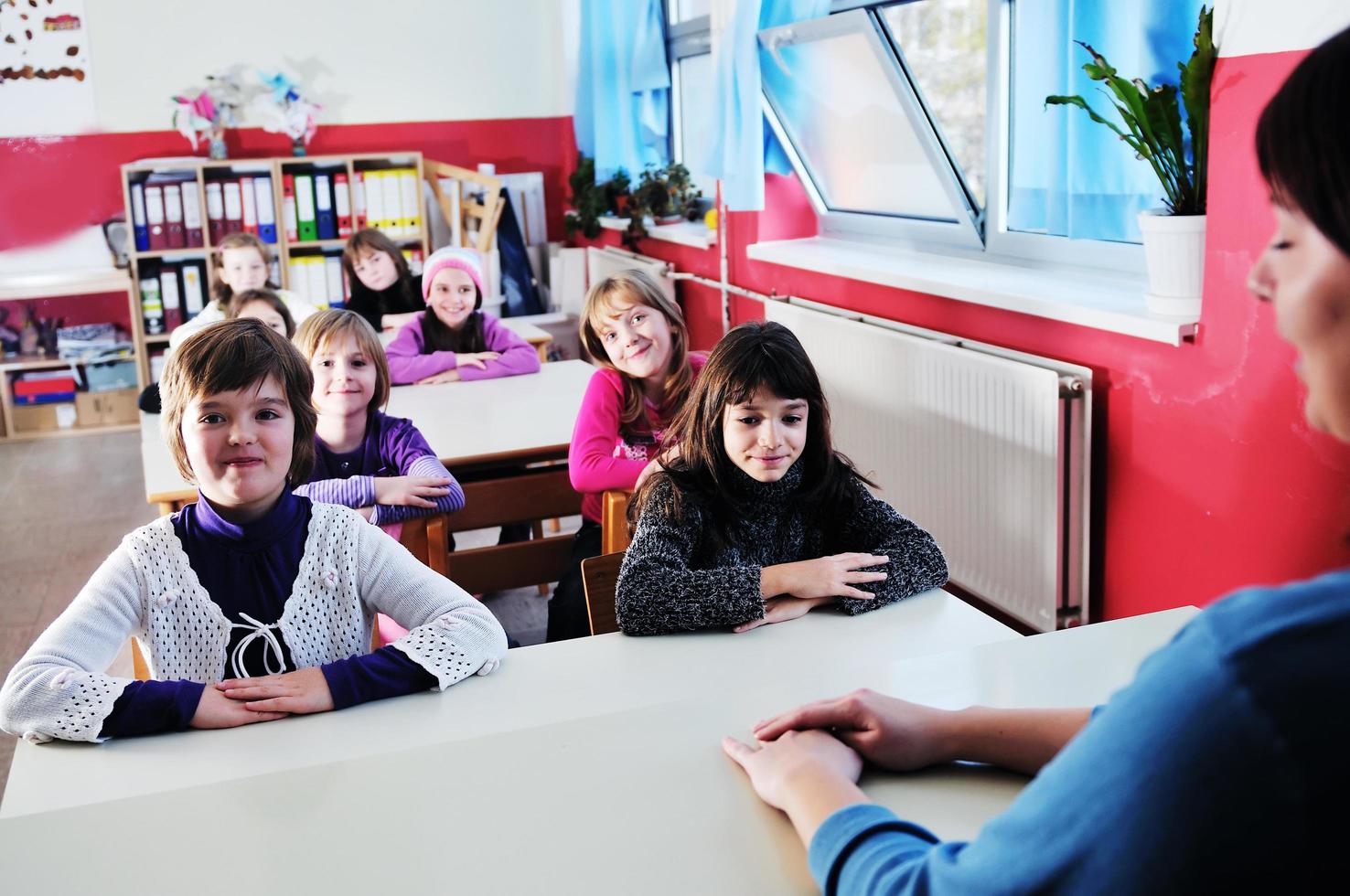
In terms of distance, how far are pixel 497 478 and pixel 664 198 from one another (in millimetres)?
2608

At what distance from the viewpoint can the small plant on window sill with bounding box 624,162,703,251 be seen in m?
5.27

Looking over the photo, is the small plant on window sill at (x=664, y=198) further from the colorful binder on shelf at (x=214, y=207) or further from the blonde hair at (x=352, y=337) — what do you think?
the blonde hair at (x=352, y=337)

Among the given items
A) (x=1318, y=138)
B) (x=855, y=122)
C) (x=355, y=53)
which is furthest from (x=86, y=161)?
(x=1318, y=138)

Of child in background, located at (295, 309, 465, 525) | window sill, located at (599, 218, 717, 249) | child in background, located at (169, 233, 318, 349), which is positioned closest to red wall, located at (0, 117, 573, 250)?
window sill, located at (599, 218, 717, 249)

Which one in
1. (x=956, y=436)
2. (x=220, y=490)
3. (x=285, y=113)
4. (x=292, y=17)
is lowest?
(x=956, y=436)

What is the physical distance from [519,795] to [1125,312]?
6.07 ft

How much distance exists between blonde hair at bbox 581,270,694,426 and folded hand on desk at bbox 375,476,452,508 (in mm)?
462

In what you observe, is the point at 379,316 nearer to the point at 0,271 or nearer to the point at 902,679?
the point at 0,271

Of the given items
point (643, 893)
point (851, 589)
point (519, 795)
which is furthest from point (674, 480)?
point (643, 893)

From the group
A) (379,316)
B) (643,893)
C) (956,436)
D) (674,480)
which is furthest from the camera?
(379,316)

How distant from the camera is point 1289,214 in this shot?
0.57 meters

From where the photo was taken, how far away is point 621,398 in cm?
271

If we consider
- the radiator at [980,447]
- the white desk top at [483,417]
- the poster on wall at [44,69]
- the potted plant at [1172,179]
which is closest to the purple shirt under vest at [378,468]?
the white desk top at [483,417]

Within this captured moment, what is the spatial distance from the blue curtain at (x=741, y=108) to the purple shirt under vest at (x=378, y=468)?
5.81 feet
